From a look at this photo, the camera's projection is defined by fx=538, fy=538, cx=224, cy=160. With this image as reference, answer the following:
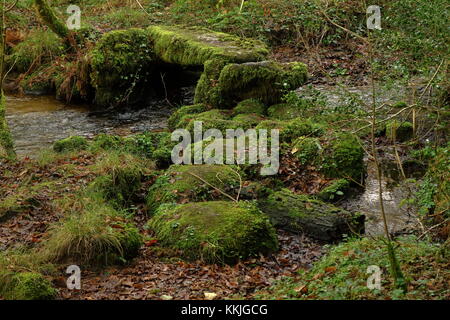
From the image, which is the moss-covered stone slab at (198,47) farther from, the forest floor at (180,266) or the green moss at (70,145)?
the forest floor at (180,266)

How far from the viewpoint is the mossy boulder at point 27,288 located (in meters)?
4.98

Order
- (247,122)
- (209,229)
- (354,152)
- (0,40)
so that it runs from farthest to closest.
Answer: (247,122) → (0,40) → (354,152) → (209,229)

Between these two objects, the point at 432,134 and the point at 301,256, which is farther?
the point at 432,134

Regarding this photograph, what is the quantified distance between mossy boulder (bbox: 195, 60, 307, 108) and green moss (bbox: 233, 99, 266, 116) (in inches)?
7.6

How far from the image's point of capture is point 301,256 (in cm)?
643

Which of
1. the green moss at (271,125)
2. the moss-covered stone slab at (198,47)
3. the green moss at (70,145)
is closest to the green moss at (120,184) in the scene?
the green moss at (70,145)

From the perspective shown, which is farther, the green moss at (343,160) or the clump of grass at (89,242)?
the green moss at (343,160)

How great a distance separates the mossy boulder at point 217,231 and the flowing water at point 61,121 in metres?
4.60

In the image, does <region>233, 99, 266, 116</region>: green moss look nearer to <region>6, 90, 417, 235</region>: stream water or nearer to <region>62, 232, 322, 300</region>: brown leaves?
<region>6, 90, 417, 235</region>: stream water

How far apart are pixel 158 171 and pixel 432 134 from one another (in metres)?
4.80

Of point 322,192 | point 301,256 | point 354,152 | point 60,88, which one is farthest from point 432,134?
point 60,88

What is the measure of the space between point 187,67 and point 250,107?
11.4 feet
